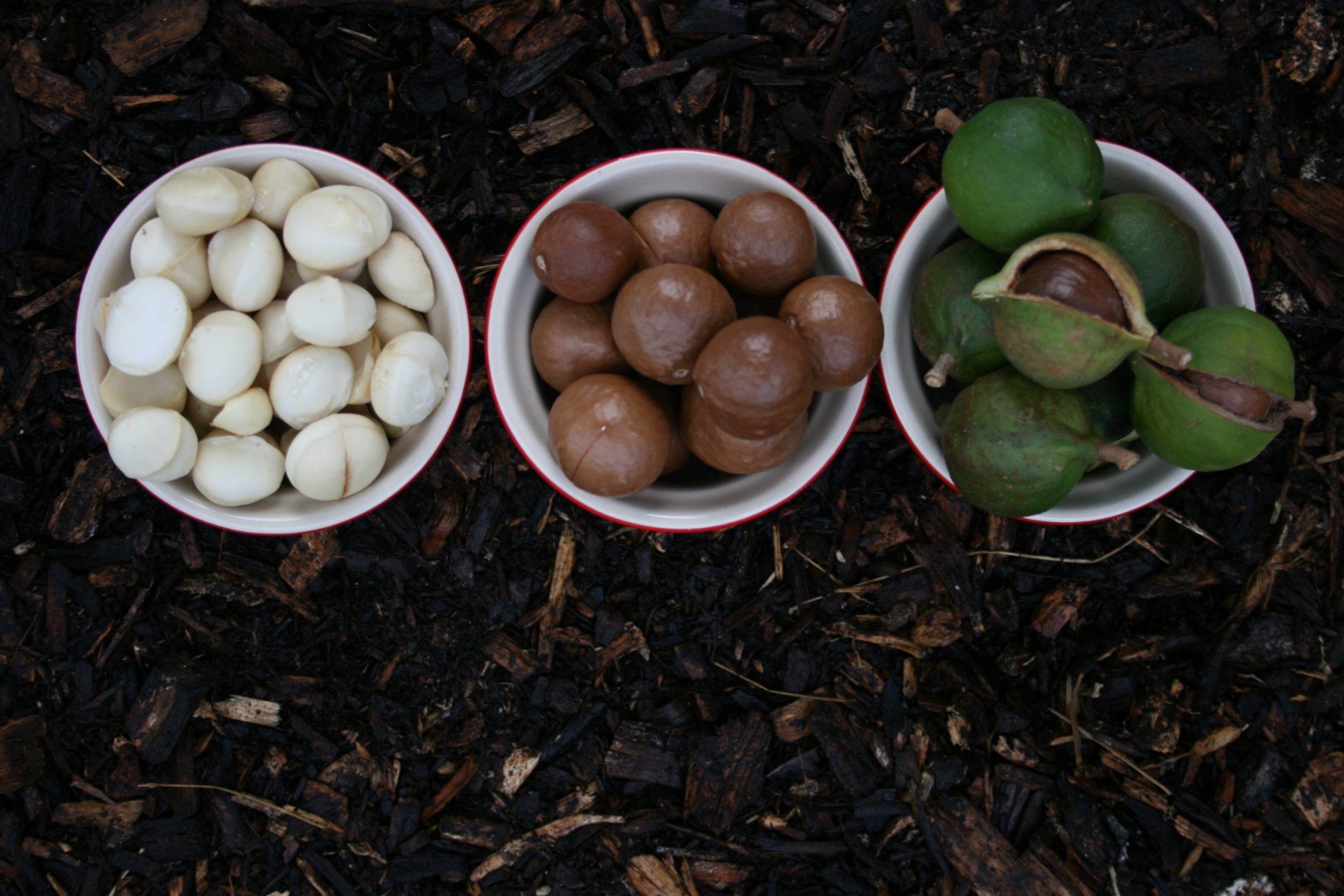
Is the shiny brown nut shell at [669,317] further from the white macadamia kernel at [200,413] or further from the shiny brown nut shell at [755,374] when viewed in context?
the white macadamia kernel at [200,413]

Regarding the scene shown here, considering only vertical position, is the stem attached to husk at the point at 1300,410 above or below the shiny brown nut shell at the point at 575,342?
above

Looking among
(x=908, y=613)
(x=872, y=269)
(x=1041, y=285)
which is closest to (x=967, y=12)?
(x=872, y=269)

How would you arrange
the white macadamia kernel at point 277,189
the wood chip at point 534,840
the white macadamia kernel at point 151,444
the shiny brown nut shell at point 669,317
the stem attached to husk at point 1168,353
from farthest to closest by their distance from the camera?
the wood chip at point 534,840 < the white macadamia kernel at point 277,189 < the white macadamia kernel at point 151,444 < the shiny brown nut shell at point 669,317 < the stem attached to husk at point 1168,353

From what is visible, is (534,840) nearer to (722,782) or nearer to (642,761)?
(642,761)

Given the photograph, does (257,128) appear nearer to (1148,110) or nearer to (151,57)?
(151,57)

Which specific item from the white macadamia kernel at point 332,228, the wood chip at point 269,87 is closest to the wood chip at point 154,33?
the wood chip at point 269,87

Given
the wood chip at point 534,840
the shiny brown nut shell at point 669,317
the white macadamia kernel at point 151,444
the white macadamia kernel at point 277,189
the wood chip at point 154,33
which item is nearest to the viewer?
the shiny brown nut shell at point 669,317
